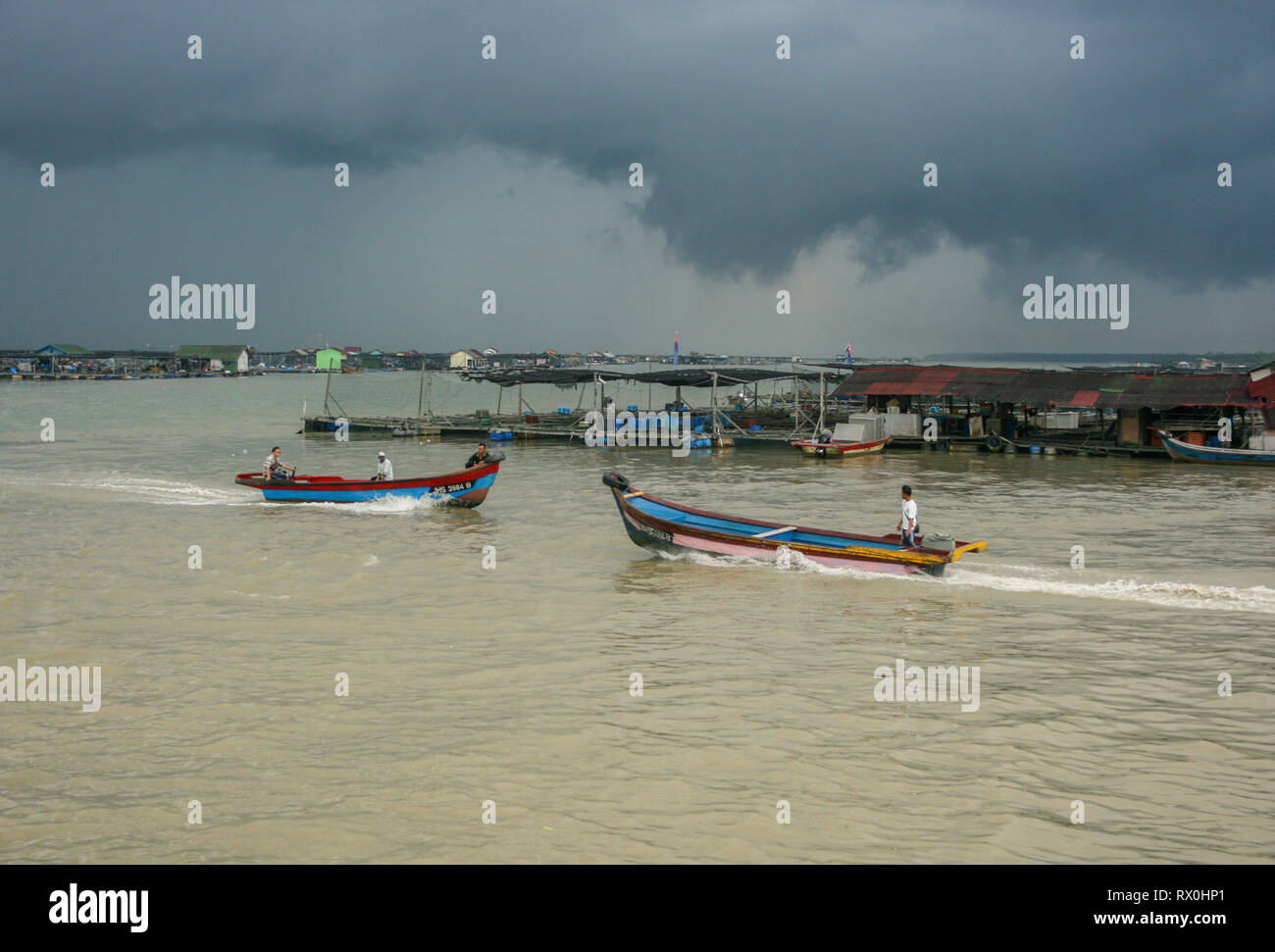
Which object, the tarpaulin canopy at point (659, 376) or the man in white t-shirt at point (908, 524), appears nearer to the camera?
the man in white t-shirt at point (908, 524)

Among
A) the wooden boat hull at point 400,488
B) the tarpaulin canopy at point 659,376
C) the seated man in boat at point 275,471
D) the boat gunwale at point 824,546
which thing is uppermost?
the tarpaulin canopy at point 659,376

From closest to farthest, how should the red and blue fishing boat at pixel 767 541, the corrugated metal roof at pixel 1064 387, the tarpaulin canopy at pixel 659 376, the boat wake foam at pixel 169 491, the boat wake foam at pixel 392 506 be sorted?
1. the red and blue fishing boat at pixel 767 541
2. the boat wake foam at pixel 392 506
3. the boat wake foam at pixel 169 491
4. the corrugated metal roof at pixel 1064 387
5. the tarpaulin canopy at pixel 659 376

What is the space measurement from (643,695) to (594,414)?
1362 inches

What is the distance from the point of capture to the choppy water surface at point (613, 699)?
707cm

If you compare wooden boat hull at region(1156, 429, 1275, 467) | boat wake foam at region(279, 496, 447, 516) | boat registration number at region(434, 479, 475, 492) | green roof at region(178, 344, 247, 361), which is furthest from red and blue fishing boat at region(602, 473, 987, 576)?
green roof at region(178, 344, 247, 361)

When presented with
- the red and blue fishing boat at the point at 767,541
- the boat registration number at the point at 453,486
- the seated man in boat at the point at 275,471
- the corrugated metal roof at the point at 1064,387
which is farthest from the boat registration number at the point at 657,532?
the corrugated metal roof at the point at 1064,387

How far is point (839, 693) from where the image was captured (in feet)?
33.1

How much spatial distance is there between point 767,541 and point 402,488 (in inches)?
385

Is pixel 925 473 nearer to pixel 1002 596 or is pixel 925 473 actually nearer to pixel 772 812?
pixel 1002 596

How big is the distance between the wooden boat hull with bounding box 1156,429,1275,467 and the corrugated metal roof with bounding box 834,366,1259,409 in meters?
1.75

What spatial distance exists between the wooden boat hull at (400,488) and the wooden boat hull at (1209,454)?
79.9 ft

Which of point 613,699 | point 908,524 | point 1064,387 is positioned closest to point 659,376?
point 1064,387

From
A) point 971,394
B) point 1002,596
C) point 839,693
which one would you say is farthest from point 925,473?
point 839,693

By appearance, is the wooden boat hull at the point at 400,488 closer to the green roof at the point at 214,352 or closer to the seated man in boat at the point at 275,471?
the seated man in boat at the point at 275,471
